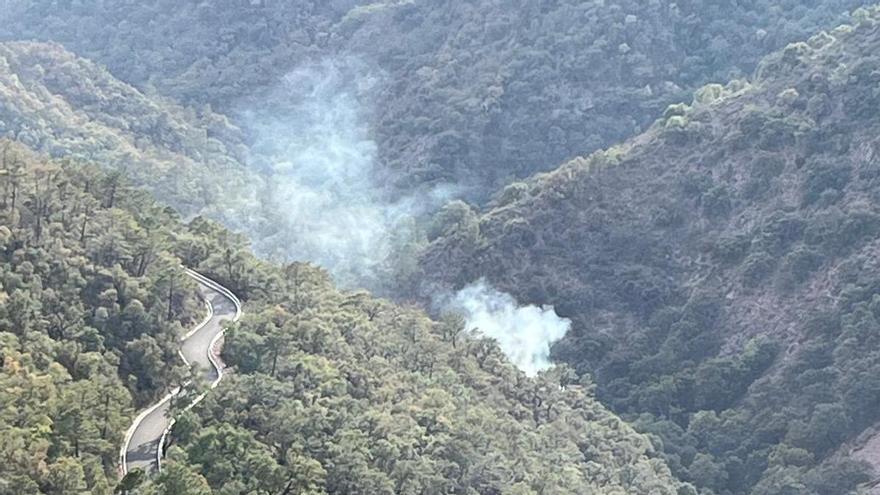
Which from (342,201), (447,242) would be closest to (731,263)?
(447,242)

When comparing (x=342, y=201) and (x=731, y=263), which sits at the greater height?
(x=342, y=201)

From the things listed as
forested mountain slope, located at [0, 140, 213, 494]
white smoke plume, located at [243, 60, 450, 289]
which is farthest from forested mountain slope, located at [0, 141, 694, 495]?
white smoke plume, located at [243, 60, 450, 289]

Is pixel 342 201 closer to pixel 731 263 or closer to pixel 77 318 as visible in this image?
pixel 731 263

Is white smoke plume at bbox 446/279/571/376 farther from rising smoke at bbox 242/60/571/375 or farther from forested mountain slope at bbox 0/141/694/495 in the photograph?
forested mountain slope at bbox 0/141/694/495

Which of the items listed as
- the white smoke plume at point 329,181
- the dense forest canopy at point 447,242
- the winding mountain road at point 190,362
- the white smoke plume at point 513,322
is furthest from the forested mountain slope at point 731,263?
the winding mountain road at point 190,362

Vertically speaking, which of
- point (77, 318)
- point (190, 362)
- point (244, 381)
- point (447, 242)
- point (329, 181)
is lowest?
point (244, 381)

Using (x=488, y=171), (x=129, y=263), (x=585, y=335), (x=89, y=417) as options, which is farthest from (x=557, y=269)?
(x=89, y=417)

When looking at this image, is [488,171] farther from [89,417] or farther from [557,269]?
[89,417]
